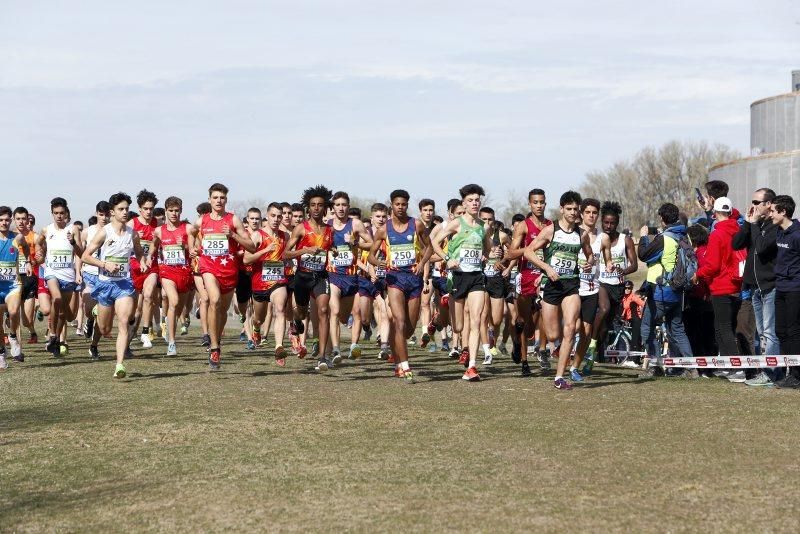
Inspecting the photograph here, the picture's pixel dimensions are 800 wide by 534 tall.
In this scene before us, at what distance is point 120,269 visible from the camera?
1494 centimetres

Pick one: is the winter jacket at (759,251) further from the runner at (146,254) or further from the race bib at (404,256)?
the runner at (146,254)

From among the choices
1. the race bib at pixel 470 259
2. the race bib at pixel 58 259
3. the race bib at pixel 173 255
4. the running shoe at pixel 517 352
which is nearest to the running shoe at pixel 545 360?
the running shoe at pixel 517 352

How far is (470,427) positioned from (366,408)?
5.43 ft

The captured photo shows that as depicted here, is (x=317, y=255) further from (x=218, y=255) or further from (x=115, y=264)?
(x=115, y=264)

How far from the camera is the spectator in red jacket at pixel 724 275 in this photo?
14.2 metres

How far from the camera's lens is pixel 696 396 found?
40.0ft

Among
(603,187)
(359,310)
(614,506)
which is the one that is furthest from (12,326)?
(603,187)

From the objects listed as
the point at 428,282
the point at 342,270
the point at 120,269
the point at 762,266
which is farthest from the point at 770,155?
the point at 120,269

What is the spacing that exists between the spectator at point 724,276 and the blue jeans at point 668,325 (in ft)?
2.29

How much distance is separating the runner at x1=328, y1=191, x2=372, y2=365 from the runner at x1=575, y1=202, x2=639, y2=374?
10.6 ft

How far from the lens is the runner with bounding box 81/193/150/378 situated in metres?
14.7

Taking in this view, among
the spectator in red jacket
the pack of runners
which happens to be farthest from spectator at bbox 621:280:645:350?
the spectator in red jacket

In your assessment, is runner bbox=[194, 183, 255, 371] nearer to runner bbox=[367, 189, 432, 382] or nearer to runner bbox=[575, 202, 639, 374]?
runner bbox=[367, 189, 432, 382]

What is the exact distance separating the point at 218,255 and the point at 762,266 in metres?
6.82
